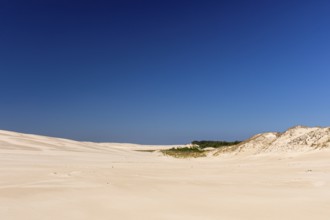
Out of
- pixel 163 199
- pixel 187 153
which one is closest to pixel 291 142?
pixel 187 153

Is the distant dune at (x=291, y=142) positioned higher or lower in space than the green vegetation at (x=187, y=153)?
higher

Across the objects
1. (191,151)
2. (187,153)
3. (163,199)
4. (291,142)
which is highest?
(291,142)

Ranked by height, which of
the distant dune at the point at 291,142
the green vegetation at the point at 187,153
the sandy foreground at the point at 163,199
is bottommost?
the sandy foreground at the point at 163,199

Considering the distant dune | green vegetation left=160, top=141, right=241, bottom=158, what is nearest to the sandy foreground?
the distant dune

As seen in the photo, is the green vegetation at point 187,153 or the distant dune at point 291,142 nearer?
the distant dune at point 291,142

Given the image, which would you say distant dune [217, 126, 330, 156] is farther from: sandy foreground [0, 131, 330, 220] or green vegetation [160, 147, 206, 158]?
sandy foreground [0, 131, 330, 220]

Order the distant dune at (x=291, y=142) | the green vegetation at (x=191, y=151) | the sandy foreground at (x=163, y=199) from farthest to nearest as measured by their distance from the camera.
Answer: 1. the green vegetation at (x=191, y=151)
2. the distant dune at (x=291, y=142)
3. the sandy foreground at (x=163, y=199)

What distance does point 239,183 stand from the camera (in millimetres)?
10094

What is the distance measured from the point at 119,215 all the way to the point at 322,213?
396cm

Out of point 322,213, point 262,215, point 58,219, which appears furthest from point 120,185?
point 322,213

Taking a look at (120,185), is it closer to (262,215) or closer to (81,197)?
(81,197)

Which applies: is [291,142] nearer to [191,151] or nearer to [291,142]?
[291,142]

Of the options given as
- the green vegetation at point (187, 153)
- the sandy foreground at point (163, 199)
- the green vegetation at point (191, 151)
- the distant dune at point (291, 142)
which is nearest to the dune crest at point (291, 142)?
the distant dune at point (291, 142)

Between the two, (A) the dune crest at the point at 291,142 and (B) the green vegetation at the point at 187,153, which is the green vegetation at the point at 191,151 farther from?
(A) the dune crest at the point at 291,142
